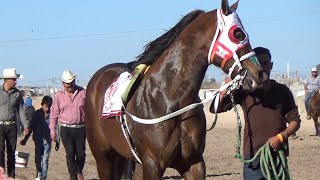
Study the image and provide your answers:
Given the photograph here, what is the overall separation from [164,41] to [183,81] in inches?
22.7

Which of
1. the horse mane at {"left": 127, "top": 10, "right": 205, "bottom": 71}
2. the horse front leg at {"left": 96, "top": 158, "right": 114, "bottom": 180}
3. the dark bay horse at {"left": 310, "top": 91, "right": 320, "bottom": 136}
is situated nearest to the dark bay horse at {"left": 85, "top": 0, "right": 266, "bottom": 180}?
the horse mane at {"left": 127, "top": 10, "right": 205, "bottom": 71}

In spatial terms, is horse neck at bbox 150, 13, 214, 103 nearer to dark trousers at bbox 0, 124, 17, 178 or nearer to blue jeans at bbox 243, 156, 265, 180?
blue jeans at bbox 243, 156, 265, 180

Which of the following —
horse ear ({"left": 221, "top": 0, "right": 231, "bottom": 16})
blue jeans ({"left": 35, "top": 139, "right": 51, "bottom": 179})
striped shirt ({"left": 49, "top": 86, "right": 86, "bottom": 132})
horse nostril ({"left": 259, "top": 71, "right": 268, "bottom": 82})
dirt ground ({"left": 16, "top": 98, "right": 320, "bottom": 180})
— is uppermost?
horse ear ({"left": 221, "top": 0, "right": 231, "bottom": 16})

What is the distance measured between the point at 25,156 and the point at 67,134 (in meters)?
1.87

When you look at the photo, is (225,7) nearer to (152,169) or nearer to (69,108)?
(152,169)

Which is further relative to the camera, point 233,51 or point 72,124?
point 72,124

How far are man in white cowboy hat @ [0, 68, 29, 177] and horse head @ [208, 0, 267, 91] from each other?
565cm

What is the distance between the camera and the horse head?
5023 millimetres

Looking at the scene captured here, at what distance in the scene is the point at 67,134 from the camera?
375 inches

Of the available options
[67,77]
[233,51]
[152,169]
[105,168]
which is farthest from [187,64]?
[67,77]

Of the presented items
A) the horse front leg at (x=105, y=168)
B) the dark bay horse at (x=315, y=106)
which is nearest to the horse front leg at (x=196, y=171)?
the horse front leg at (x=105, y=168)

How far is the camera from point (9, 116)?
1023 centimetres

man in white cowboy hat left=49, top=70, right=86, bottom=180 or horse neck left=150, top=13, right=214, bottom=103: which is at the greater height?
horse neck left=150, top=13, right=214, bottom=103

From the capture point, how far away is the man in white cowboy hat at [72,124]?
375 inches
